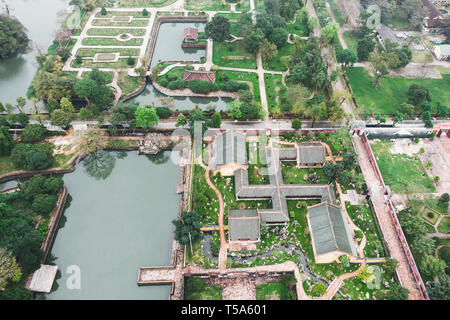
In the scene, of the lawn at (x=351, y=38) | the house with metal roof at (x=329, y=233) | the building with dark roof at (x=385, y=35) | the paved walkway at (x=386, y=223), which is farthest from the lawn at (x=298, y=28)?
the house with metal roof at (x=329, y=233)

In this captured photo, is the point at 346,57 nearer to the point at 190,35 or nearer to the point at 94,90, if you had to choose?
the point at 190,35

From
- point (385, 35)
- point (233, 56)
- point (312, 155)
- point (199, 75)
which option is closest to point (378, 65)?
point (385, 35)

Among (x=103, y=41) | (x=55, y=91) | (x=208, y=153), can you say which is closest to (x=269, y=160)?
(x=208, y=153)

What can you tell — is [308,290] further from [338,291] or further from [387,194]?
[387,194]

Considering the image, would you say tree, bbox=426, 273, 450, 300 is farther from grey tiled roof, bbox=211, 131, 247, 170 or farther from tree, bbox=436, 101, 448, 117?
tree, bbox=436, 101, 448, 117

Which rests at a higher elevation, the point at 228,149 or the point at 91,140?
the point at 91,140

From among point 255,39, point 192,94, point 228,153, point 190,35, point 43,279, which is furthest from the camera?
point 190,35

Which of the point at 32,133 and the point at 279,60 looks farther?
the point at 279,60
